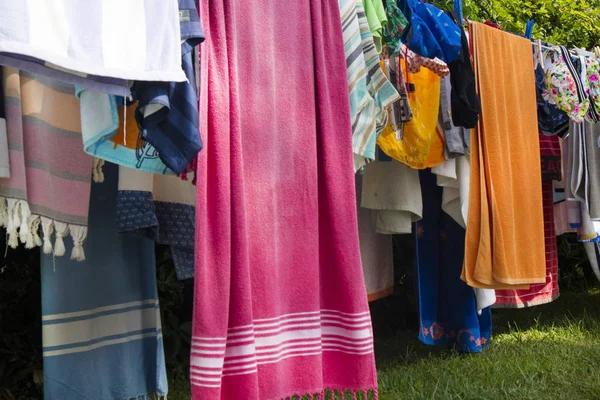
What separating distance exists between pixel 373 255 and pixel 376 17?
143 cm

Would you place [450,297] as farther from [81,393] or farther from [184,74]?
[184,74]

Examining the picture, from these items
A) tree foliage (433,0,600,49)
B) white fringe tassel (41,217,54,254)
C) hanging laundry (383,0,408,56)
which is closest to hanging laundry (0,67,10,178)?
white fringe tassel (41,217,54,254)

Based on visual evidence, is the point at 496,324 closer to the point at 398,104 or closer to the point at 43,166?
the point at 398,104

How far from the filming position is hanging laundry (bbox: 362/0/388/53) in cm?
218

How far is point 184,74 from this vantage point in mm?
1490

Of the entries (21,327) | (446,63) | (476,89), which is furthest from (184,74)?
(21,327)

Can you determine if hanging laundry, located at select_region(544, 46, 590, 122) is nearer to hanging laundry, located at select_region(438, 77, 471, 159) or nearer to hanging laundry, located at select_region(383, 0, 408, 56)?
hanging laundry, located at select_region(438, 77, 471, 159)

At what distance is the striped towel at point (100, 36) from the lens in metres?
1.28

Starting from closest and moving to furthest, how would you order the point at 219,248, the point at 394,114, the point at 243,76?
the point at 219,248, the point at 243,76, the point at 394,114

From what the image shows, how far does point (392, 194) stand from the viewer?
2955 mm

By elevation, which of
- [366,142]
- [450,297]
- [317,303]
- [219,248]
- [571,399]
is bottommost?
[571,399]

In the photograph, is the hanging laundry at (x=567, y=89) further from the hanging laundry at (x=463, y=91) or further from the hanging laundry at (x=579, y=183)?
the hanging laundry at (x=463, y=91)

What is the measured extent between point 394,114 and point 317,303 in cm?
98

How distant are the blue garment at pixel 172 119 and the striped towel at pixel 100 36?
2.0 inches
